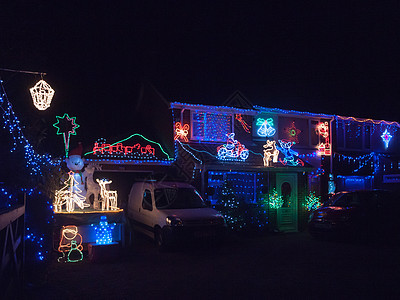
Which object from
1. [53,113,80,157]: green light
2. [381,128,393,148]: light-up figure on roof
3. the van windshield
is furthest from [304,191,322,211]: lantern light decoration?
[53,113,80,157]: green light

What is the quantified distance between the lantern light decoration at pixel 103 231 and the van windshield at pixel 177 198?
5.88 ft

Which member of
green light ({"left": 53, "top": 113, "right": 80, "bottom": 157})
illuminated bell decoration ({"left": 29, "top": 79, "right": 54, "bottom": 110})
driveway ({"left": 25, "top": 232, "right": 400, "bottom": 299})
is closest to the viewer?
driveway ({"left": 25, "top": 232, "right": 400, "bottom": 299})

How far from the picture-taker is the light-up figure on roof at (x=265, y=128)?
675 inches

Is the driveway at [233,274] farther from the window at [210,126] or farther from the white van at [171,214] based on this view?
the window at [210,126]

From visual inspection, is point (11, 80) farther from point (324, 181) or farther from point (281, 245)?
point (324, 181)

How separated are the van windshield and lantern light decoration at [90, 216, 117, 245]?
179 cm

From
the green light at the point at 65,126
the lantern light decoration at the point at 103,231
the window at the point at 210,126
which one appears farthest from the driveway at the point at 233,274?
the window at the point at 210,126

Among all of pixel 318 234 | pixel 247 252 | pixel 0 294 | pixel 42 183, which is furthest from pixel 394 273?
pixel 42 183

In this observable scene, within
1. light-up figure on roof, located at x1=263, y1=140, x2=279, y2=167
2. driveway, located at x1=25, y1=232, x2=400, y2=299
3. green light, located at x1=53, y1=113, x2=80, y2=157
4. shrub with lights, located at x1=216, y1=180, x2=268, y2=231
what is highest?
green light, located at x1=53, y1=113, x2=80, y2=157

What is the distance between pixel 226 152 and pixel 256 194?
7.44 feet

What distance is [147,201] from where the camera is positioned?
466 inches

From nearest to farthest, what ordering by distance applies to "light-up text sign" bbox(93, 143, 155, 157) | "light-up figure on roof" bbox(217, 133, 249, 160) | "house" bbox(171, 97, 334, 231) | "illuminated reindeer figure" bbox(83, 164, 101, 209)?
1. "illuminated reindeer figure" bbox(83, 164, 101, 209)
2. "light-up text sign" bbox(93, 143, 155, 157)
3. "house" bbox(171, 97, 334, 231)
4. "light-up figure on roof" bbox(217, 133, 249, 160)

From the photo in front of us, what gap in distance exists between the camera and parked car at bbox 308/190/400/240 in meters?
12.0

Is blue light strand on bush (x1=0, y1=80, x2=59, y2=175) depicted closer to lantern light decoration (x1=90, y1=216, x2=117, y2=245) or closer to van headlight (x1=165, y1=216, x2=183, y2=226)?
lantern light decoration (x1=90, y1=216, x2=117, y2=245)
